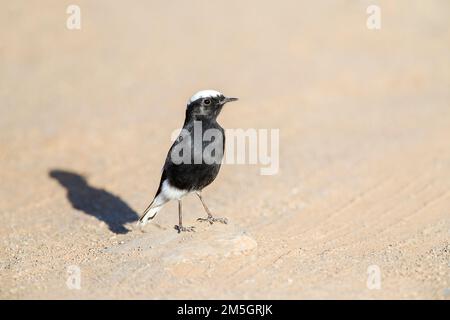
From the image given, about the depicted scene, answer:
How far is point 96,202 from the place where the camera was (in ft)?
38.0

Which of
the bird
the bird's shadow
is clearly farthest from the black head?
the bird's shadow

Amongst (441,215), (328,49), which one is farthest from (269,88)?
(441,215)

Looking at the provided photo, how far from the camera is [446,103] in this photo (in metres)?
16.0

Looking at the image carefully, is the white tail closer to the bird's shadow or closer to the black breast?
the black breast

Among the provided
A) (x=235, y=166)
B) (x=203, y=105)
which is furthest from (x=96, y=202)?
(x=203, y=105)

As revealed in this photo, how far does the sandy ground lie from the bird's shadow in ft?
0.15

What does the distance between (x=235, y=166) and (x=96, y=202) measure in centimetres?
275

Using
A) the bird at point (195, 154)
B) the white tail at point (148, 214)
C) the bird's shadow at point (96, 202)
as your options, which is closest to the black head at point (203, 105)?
the bird at point (195, 154)

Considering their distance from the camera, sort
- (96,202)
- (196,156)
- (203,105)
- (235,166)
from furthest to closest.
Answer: (235,166), (96,202), (203,105), (196,156)

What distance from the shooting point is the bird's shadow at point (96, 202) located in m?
10.6

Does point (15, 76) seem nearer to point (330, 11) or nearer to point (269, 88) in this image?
point (269, 88)

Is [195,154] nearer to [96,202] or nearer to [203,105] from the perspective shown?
[203,105]

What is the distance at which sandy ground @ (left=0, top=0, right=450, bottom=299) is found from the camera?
25.2 feet
